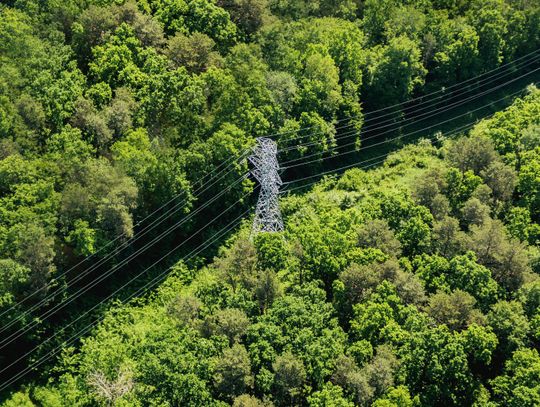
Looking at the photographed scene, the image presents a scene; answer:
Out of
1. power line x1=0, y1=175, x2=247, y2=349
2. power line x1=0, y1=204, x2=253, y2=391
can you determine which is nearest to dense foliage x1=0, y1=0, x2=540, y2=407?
power line x1=0, y1=175, x2=247, y2=349

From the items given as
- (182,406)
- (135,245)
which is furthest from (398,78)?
(182,406)

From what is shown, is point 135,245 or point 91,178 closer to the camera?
point 91,178

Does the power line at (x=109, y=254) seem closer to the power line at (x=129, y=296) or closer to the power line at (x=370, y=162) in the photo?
the power line at (x=129, y=296)

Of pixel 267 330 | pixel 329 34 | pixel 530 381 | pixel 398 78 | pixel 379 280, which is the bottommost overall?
pixel 530 381

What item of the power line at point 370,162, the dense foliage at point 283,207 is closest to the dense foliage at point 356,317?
the dense foliage at point 283,207

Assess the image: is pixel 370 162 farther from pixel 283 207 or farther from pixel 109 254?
pixel 109 254

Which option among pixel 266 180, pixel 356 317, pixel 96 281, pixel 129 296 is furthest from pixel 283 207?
pixel 96 281

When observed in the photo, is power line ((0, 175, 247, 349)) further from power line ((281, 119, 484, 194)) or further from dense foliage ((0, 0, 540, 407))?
power line ((281, 119, 484, 194))

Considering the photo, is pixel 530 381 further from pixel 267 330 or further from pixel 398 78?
pixel 398 78
